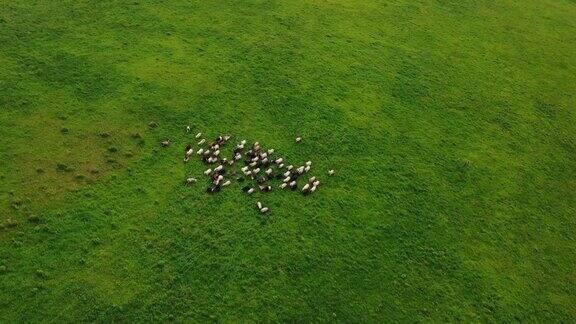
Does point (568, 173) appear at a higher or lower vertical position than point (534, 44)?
lower

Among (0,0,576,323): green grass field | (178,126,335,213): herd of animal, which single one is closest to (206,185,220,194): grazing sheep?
(178,126,335,213): herd of animal

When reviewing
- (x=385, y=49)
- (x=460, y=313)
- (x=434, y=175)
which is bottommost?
(x=460, y=313)

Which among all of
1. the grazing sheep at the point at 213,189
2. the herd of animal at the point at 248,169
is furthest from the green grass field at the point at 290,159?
the herd of animal at the point at 248,169

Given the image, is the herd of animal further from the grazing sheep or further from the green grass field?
the green grass field

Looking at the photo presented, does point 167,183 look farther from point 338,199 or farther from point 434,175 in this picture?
point 434,175

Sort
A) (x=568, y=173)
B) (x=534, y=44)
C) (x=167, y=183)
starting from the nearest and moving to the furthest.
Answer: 1. (x=167, y=183)
2. (x=568, y=173)
3. (x=534, y=44)

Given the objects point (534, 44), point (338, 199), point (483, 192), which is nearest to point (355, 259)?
point (338, 199)
